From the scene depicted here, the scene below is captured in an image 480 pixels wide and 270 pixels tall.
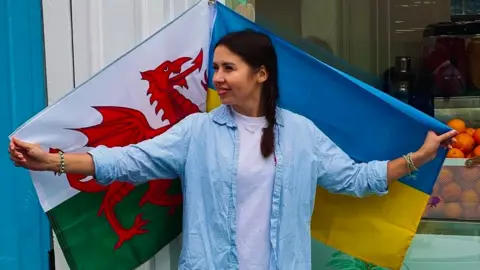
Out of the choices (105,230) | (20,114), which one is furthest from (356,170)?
(20,114)

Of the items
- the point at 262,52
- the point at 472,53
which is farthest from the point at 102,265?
the point at 472,53

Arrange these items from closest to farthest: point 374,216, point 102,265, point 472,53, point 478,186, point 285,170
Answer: point 285,170, point 102,265, point 374,216, point 478,186, point 472,53

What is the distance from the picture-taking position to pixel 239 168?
8.29 feet

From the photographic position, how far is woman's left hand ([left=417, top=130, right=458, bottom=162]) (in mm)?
2689

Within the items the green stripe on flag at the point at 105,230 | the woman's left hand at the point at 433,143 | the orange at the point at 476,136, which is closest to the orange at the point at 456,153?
the orange at the point at 476,136

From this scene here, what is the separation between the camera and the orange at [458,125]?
3535 mm

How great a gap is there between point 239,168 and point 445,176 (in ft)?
4.46

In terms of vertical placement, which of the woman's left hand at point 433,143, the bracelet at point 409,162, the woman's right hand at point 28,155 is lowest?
the bracelet at point 409,162

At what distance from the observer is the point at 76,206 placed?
2678mm

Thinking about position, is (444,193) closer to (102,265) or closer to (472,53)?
(472,53)

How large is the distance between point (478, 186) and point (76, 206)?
189 centimetres

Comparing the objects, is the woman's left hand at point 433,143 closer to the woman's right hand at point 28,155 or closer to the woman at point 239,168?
the woman at point 239,168

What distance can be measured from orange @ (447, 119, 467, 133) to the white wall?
151 centimetres

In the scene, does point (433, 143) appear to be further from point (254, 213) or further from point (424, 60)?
point (424, 60)
